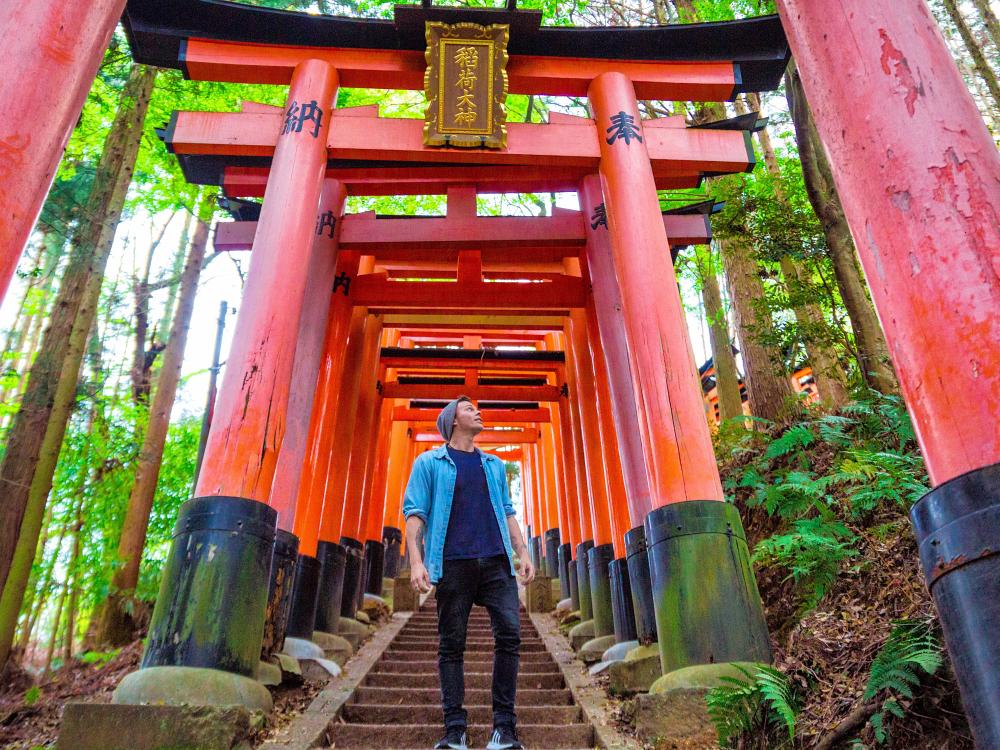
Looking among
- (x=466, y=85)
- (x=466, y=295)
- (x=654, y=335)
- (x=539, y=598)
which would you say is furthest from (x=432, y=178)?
(x=539, y=598)

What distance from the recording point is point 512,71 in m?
6.50

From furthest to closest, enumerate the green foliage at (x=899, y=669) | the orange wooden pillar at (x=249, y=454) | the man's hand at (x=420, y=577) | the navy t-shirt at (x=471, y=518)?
the orange wooden pillar at (x=249, y=454) < the navy t-shirt at (x=471, y=518) < the man's hand at (x=420, y=577) < the green foliage at (x=899, y=669)

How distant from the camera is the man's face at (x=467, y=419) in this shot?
13.2ft

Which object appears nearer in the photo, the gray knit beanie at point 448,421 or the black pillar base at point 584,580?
the gray knit beanie at point 448,421

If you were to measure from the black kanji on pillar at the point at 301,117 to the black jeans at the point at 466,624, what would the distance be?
13.8 feet

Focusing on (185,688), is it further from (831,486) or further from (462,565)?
(831,486)

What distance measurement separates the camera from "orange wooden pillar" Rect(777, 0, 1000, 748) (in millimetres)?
1580

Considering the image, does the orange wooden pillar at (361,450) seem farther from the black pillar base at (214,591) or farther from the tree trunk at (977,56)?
the tree trunk at (977,56)

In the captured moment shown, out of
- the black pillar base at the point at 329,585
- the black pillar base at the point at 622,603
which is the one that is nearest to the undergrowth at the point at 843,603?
the black pillar base at the point at 622,603

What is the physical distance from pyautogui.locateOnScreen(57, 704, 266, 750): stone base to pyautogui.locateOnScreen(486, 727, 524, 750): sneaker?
4.32ft

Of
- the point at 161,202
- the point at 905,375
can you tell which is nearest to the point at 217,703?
the point at 905,375

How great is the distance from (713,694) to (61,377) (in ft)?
24.5

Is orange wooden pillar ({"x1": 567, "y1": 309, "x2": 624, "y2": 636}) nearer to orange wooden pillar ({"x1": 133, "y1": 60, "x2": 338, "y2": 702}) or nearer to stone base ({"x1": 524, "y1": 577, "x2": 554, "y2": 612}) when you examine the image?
stone base ({"x1": 524, "y1": 577, "x2": 554, "y2": 612})

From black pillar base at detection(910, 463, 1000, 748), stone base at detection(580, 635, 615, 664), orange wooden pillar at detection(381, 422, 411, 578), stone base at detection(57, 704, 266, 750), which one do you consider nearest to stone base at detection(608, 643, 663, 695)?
stone base at detection(580, 635, 615, 664)
